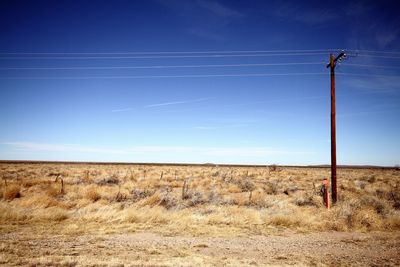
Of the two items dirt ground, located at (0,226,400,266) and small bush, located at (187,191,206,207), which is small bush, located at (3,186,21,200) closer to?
dirt ground, located at (0,226,400,266)

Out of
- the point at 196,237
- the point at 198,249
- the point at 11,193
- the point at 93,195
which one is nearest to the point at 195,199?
the point at 93,195

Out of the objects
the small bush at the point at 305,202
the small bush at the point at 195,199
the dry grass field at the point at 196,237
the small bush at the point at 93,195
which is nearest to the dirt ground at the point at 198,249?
the dry grass field at the point at 196,237

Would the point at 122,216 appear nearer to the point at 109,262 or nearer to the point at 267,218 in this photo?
the point at 109,262

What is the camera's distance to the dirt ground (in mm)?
6770

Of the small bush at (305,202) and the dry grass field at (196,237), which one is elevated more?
the small bush at (305,202)

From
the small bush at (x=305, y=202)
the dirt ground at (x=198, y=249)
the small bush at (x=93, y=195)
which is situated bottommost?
the dirt ground at (x=198, y=249)

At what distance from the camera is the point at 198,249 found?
7.85m

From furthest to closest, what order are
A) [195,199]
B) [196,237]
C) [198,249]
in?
1. [195,199]
2. [196,237]
3. [198,249]

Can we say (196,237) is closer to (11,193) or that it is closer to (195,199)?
(195,199)

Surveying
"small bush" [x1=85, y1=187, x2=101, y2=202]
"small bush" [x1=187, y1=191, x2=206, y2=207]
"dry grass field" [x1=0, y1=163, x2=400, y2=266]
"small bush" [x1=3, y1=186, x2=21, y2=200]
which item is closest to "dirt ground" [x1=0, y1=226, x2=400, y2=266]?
"dry grass field" [x1=0, y1=163, x2=400, y2=266]

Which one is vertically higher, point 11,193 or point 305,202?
point 305,202

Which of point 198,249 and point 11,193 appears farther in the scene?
point 11,193

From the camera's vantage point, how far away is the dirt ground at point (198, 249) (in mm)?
6770

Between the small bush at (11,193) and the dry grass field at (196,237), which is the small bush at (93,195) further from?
the small bush at (11,193)
